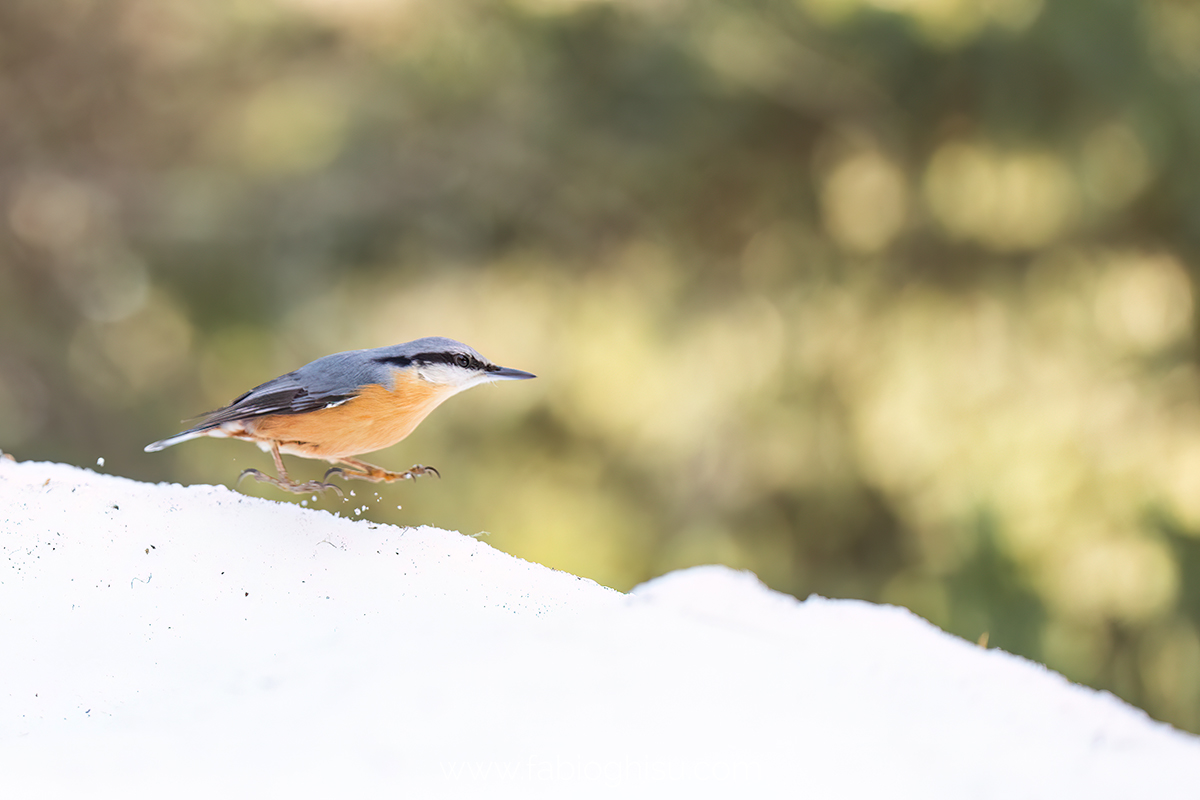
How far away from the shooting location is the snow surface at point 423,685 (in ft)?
4.60

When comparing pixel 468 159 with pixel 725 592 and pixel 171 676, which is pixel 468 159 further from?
pixel 171 676

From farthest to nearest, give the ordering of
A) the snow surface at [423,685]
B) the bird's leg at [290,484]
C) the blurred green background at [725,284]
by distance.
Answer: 1. the blurred green background at [725,284]
2. the bird's leg at [290,484]
3. the snow surface at [423,685]

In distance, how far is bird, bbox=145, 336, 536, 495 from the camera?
1.89m

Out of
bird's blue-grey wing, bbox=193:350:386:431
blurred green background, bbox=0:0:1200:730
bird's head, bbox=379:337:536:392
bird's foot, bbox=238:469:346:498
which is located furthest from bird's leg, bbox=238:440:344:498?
blurred green background, bbox=0:0:1200:730

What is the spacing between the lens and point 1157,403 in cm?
390

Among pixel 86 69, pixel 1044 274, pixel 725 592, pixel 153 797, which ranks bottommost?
pixel 725 592

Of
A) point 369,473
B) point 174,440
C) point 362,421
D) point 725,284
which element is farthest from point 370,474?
Result: point 725,284

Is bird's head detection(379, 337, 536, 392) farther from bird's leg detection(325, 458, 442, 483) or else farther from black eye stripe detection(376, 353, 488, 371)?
bird's leg detection(325, 458, 442, 483)

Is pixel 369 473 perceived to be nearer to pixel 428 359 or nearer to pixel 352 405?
pixel 352 405

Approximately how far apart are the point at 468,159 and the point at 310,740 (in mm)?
3784

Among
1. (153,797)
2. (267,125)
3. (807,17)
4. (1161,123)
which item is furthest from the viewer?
(267,125)

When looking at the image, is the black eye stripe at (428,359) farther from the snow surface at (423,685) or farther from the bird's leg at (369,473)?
the snow surface at (423,685)

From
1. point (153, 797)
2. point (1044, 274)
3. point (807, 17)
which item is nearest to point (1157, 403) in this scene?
point (1044, 274)

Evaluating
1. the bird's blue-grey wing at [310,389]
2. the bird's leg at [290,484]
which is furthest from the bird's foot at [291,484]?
the bird's blue-grey wing at [310,389]
